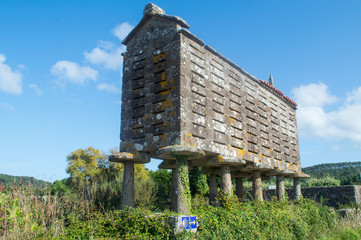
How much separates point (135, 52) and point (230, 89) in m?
3.33

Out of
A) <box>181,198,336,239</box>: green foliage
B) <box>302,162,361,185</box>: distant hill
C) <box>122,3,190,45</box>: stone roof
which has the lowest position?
<box>181,198,336,239</box>: green foliage

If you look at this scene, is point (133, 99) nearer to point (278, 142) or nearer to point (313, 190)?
point (278, 142)

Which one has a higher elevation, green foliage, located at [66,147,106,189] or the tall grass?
green foliage, located at [66,147,106,189]

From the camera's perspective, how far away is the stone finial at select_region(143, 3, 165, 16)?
8758 mm

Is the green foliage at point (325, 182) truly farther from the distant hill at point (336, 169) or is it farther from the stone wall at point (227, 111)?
the distant hill at point (336, 169)

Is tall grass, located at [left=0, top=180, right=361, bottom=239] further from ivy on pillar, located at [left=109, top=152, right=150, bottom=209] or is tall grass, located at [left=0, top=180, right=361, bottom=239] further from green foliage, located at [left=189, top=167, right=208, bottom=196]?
green foliage, located at [left=189, top=167, right=208, bottom=196]

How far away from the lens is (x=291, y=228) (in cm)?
812

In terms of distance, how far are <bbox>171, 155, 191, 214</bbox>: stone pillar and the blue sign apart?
889 millimetres

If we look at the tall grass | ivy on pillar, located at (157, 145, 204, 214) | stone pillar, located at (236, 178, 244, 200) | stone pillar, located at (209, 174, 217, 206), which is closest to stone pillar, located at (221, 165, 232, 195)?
the tall grass

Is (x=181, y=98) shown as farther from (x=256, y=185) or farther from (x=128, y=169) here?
(x=256, y=185)

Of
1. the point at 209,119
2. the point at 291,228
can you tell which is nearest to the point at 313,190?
the point at 291,228

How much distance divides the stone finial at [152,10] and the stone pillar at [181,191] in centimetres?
440

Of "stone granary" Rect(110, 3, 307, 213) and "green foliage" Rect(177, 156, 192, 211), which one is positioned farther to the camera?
"stone granary" Rect(110, 3, 307, 213)

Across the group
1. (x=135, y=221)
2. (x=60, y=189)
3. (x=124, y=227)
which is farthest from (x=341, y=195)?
(x=60, y=189)
